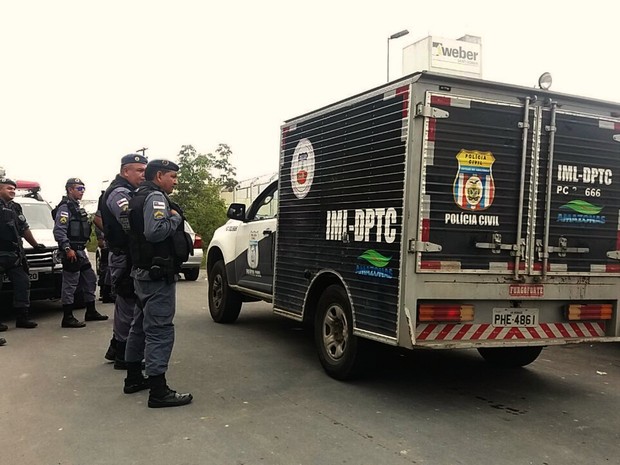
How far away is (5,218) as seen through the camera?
7188 millimetres

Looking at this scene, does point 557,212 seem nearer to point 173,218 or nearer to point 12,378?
point 173,218

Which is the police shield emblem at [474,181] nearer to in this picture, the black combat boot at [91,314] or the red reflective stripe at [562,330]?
the red reflective stripe at [562,330]

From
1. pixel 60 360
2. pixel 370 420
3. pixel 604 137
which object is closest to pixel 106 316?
pixel 60 360

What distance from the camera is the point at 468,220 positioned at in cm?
432

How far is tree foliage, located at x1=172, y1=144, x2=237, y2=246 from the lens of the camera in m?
24.8

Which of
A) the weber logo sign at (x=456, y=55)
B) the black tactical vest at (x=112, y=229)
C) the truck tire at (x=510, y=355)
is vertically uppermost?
the weber logo sign at (x=456, y=55)

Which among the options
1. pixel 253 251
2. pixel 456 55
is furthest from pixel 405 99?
pixel 253 251

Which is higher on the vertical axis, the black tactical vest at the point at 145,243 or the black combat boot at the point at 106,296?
the black tactical vest at the point at 145,243

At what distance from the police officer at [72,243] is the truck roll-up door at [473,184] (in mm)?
5260

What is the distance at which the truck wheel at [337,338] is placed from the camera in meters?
4.79

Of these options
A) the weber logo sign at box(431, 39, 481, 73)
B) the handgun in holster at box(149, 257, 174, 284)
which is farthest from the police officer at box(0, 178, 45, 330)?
the weber logo sign at box(431, 39, 481, 73)

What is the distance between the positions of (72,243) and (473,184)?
560 cm

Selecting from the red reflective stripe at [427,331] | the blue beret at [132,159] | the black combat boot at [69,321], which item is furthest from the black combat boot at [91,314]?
the red reflective stripe at [427,331]

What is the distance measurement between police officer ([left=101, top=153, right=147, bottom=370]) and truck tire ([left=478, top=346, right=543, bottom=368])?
11.8ft
